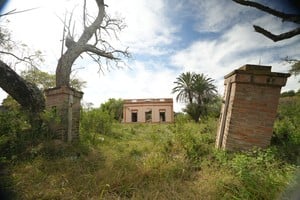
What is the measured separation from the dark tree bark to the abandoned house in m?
21.7

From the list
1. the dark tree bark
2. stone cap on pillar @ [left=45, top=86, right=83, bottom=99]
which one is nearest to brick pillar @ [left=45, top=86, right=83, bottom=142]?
stone cap on pillar @ [left=45, top=86, right=83, bottom=99]

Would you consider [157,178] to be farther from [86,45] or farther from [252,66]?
[86,45]

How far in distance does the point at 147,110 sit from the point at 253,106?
81.2 feet

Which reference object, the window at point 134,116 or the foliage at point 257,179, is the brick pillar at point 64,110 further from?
the window at point 134,116

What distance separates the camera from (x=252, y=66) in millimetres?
5043

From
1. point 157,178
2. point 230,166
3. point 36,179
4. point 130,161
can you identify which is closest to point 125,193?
point 157,178

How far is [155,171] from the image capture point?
431 cm

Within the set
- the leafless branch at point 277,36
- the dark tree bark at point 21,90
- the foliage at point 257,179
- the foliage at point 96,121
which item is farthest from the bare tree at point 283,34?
the foliage at point 96,121

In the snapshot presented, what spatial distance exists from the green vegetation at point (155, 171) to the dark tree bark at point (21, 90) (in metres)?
1.07

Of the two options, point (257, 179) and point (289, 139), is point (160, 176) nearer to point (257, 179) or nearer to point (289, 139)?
point (257, 179)

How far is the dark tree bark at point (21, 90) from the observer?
695 cm

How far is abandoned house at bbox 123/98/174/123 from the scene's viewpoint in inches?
1142

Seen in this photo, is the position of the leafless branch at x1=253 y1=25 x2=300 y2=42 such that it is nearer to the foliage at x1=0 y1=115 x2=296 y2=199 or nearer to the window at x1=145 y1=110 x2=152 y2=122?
the foliage at x1=0 y1=115 x2=296 y2=199

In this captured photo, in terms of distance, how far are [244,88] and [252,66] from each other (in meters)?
0.54
